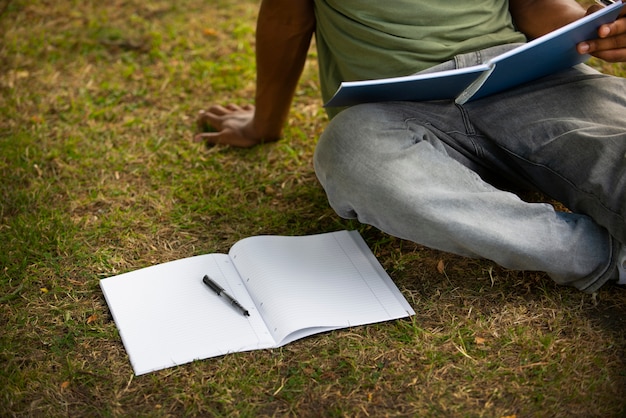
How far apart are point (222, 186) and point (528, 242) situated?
3.15ft

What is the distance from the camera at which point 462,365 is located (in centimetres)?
163

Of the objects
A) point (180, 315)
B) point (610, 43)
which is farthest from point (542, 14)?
point (180, 315)

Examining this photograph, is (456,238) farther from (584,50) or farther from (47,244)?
(47,244)

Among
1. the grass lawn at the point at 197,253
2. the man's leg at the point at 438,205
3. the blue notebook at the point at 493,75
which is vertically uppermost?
the blue notebook at the point at 493,75

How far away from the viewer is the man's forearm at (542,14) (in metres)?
1.97

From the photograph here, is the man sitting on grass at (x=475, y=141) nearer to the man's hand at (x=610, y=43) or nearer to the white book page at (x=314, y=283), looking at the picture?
the man's hand at (x=610, y=43)

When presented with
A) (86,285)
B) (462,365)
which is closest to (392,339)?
(462,365)

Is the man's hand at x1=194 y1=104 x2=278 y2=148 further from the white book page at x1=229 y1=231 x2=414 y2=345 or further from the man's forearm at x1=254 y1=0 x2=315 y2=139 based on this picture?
the white book page at x1=229 y1=231 x2=414 y2=345

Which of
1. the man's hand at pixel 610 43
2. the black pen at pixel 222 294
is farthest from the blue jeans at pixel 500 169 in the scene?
the black pen at pixel 222 294

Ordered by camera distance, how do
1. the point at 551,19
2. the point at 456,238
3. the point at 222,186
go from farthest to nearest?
1. the point at 222,186
2. the point at 551,19
3. the point at 456,238

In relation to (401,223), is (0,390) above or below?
below

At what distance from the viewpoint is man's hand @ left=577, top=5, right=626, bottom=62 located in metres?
1.75

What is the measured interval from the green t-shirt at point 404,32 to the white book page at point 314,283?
0.46 m

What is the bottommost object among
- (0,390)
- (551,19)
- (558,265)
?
(0,390)
